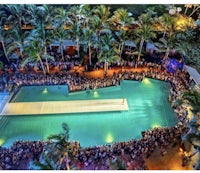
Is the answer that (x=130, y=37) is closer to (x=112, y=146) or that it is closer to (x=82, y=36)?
(x=82, y=36)

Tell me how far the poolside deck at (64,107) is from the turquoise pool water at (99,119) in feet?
1.25

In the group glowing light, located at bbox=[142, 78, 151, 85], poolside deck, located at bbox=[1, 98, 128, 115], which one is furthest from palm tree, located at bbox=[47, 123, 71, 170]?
glowing light, located at bbox=[142, 78, 151, 85]

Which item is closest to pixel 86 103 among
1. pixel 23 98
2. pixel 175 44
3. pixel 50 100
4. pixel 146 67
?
pixel 50 100

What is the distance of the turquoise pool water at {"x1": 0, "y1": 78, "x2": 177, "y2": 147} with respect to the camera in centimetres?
2394

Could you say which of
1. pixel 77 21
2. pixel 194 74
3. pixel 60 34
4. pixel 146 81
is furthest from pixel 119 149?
pixel 77 21

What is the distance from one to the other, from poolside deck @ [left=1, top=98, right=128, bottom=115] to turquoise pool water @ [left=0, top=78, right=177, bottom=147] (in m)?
0.38

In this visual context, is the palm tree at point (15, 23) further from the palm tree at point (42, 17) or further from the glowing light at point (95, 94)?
the glowing light at point (95, 94)

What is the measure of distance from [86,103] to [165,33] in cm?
1203

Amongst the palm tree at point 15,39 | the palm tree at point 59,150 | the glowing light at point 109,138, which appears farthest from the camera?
the palm tree at point 15,39

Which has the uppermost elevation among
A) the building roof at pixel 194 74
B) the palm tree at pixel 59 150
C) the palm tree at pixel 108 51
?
the palm tree at pixel 108 51

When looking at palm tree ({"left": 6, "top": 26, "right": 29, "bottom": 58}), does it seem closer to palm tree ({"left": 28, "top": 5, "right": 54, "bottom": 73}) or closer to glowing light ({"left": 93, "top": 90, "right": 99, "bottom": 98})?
palm tree ({"left": 28, "top": 5, "right": 54, "bottom": 73})

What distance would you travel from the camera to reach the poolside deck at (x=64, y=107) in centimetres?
2567

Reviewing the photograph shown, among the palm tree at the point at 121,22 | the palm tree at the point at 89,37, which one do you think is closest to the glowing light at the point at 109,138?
the palm tree at the point at 89,37

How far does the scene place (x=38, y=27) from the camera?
96.8 feet
